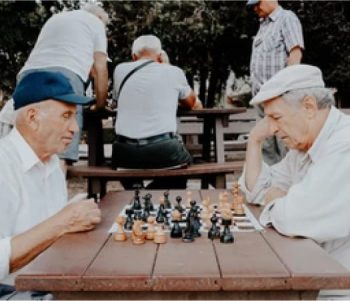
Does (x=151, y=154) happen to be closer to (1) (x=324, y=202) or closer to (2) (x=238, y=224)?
(2) (x=238, y=224)

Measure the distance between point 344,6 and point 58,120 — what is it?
35.6 ft

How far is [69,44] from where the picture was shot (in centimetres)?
423

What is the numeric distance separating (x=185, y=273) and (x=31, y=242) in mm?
617

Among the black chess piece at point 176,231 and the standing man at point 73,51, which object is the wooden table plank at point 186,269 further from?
the standing man at point 73,51

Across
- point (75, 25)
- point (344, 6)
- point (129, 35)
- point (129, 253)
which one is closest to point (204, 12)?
point (129, 35)

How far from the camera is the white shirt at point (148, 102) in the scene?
14.0ft

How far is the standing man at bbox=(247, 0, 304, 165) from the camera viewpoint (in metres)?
5.14

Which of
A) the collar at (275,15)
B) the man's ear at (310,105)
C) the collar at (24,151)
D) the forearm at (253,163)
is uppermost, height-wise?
the collar at (275,15)

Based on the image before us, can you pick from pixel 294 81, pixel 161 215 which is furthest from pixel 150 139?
pixel 294 81

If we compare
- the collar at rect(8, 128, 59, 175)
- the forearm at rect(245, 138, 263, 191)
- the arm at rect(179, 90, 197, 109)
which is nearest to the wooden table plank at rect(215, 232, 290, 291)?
the forearm at rect(245, 138, 263, 191)

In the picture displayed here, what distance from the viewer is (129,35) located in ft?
40.0

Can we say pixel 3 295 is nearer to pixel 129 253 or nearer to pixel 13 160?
pixel 13 160

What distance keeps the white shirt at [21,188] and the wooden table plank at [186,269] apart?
56 centimetres

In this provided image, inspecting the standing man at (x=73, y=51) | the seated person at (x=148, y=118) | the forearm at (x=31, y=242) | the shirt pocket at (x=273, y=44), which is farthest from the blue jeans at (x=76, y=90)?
the forearm at (x=31, y=242)
